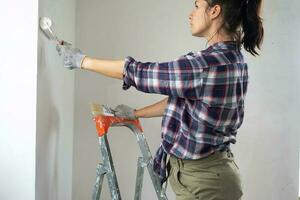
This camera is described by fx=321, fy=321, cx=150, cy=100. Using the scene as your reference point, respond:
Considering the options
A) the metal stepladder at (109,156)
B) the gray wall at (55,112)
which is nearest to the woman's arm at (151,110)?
the metal stepladder at (109,156)

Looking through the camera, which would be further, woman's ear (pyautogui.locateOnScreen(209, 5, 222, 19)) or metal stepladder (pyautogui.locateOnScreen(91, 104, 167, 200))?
metal stepladder (pyautogui.locateOnScreen(91, 104, 167, 200))

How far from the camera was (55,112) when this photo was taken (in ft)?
5.16

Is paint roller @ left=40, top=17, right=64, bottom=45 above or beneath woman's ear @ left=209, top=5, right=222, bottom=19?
beneath

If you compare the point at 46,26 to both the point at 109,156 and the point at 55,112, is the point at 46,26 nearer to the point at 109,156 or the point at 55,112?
the point at 55,112

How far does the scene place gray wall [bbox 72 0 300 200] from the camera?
6.40 feet

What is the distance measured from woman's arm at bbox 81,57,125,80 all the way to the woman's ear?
365 millimetres

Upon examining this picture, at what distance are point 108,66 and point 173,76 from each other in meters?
0.23

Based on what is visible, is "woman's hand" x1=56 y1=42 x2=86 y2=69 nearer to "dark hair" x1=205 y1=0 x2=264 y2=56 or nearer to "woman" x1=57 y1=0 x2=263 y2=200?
"woman" x1=57 y1=0 x2=263 y2=200

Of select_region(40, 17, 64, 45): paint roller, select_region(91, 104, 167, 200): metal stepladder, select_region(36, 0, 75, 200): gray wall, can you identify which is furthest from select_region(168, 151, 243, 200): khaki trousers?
select_region(40, 17, 64, 45): paint roller
